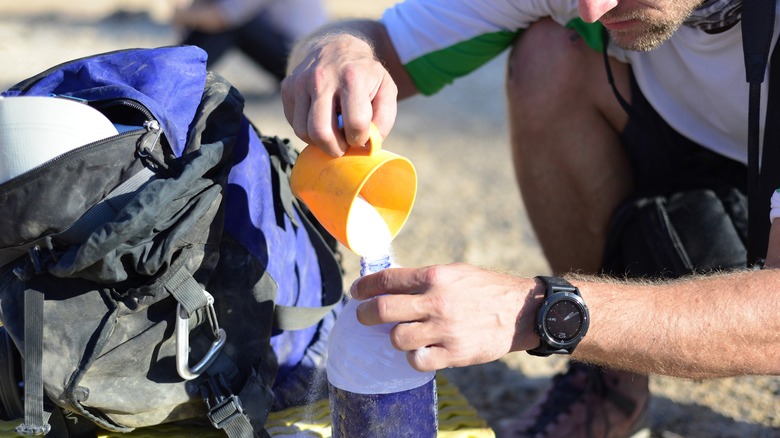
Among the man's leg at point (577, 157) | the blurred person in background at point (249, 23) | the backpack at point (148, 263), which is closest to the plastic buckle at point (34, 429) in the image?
the backpack at point (148, 263)

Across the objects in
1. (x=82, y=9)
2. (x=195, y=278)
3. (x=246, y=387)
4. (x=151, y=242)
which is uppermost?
(x=151, y=242)

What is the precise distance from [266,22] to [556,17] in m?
2.58

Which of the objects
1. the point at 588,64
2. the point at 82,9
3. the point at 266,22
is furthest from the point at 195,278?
the point at 82,9

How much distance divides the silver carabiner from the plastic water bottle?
24cm

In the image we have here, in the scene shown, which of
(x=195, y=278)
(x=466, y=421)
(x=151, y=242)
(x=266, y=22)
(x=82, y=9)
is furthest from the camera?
(x=82, y=9)

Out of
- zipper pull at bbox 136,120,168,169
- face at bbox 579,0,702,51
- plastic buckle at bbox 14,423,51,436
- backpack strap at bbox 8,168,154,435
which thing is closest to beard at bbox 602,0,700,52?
face at bbox 579,0,702,51

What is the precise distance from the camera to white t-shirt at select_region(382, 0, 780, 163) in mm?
2094

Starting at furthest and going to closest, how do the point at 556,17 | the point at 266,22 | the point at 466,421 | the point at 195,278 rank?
1. the point at 266,22
2. the point at 556,17
3. the point at 466,421
4. the point at 195,278

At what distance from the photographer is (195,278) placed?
171 cm

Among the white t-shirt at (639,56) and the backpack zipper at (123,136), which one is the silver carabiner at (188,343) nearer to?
the backpack zipper at (123,136)

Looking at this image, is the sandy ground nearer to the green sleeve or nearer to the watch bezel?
the watch bezel

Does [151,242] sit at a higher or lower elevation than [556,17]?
lower

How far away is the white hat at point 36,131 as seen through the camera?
60.2 inches

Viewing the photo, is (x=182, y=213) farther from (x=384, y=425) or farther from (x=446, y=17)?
(x=446, y=17)
